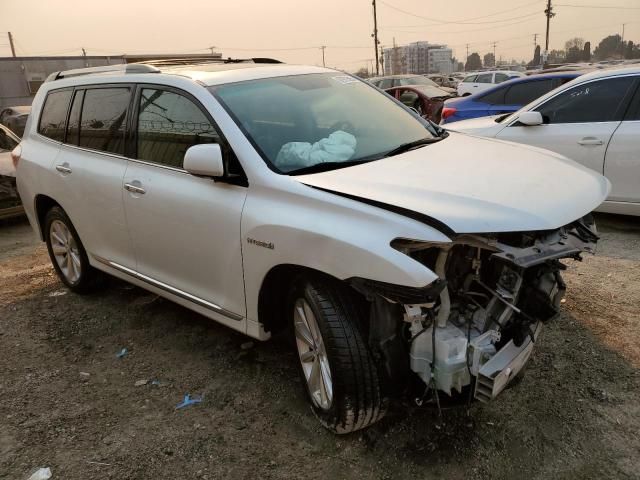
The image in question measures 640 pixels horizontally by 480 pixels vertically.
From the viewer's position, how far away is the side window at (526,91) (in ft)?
26.7

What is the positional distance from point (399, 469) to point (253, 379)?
116 cm

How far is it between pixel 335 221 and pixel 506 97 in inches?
276

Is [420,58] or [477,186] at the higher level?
[420,58]

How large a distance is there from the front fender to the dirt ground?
64 centimetres

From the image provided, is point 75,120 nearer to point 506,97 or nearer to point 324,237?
point 324,237

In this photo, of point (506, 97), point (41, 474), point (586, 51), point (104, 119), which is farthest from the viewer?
point (586, 51)

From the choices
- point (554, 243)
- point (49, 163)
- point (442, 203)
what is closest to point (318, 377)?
point (442, 203)

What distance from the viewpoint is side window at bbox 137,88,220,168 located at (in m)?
3.23

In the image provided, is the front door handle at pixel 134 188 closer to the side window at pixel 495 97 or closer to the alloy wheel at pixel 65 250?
the alloy wheel at pixel 65 250

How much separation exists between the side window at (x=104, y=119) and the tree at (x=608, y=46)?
286 ft

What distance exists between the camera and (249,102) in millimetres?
3227

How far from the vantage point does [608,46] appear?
8012 cm

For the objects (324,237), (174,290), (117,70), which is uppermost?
(117,70)

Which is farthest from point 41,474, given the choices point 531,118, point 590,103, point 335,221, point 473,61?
point 473,61
